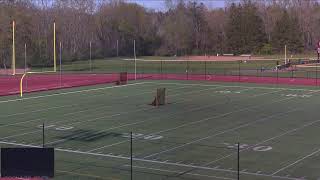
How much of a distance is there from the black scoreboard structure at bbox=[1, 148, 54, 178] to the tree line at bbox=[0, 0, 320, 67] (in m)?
80.7

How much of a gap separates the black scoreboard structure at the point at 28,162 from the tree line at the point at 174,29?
8068 cm

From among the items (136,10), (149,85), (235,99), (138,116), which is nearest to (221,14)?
(136,10)

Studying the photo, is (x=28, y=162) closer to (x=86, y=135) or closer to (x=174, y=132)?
(x=86, y=135)

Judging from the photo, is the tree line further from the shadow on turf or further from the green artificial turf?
the shadow on turf

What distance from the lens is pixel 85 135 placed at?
24.5 meters

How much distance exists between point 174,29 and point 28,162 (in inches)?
4577

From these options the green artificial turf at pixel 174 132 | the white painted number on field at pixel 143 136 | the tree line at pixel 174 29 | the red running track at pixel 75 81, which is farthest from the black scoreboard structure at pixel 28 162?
the tree line at pixel 174 29

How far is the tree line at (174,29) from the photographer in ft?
357

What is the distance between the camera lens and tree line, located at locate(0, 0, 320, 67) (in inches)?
4289

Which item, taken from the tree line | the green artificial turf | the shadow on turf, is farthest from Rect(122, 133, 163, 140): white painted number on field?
the tree line

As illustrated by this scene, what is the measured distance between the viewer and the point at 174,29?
128250 millimetres

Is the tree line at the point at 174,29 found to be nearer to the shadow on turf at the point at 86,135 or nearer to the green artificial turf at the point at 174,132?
the green artificial turf at the point at 174,132

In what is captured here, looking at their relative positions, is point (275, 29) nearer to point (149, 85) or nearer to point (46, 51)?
point (46, 51)

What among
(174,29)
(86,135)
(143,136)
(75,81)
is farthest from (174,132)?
(174,29)
